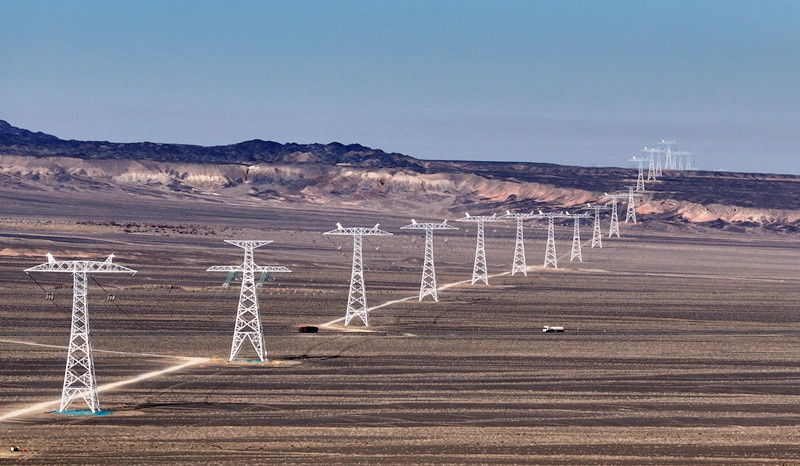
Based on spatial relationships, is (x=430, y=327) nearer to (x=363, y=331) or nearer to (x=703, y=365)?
(x=363, y=331)

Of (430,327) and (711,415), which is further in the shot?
(430,327)

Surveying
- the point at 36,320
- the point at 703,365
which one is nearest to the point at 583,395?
the point at 703,365

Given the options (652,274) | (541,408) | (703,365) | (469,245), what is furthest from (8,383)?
(469,245)

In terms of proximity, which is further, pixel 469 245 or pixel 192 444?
pixel 469 245

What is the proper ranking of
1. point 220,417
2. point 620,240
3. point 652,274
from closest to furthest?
point 220,417, point 652,274, point 620,240

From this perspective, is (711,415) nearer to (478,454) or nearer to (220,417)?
(478,454)

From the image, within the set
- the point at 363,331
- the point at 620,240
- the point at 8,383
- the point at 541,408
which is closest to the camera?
the point at 541,408
